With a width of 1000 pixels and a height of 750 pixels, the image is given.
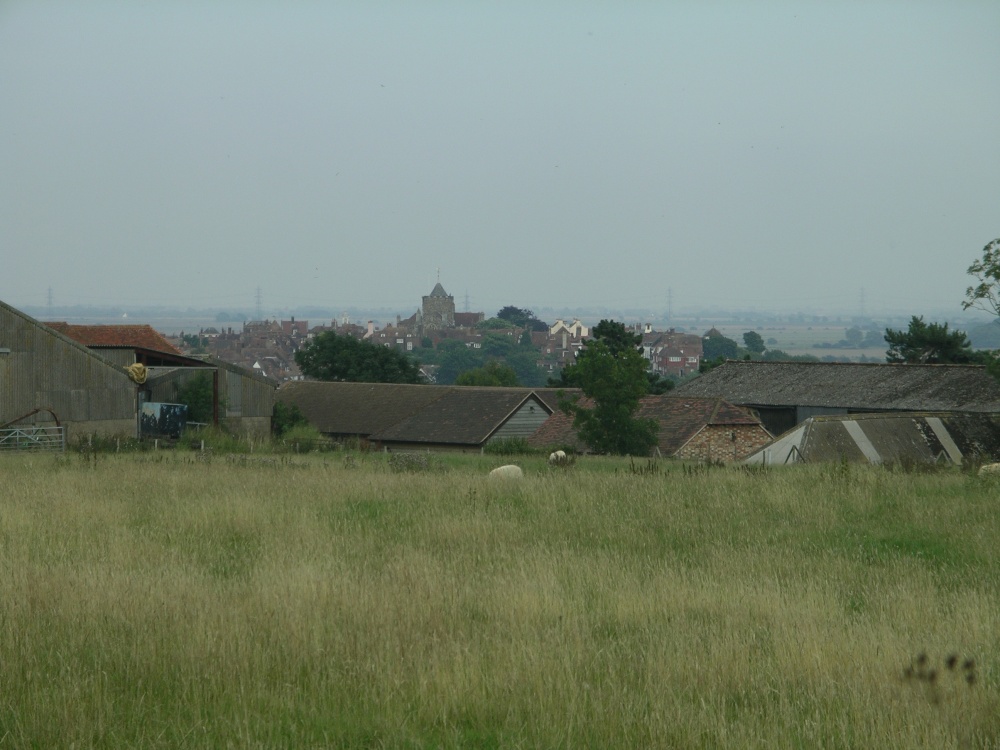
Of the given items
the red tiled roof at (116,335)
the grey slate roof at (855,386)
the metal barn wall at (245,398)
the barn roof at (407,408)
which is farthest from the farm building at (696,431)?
the red tiled roof at (116,335)

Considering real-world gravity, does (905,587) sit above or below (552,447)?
above

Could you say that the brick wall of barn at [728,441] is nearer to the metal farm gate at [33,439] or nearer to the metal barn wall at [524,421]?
the metal barn wall at [524,421]

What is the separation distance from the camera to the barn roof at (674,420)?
4844cm

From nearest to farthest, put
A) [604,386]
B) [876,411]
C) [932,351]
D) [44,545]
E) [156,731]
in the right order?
[156,731], [44,545], [604,386], [876,411], [932,351]

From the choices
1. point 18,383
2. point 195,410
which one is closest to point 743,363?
point 195,410

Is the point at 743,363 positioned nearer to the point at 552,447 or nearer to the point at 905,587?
the point at 552,447

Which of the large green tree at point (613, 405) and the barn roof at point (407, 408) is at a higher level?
the large green tree at point (613, 405)

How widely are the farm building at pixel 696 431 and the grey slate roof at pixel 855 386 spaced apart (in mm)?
10363

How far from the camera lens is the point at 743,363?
6925 centimetres

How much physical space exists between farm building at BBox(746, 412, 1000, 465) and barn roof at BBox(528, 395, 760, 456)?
869 centimetres

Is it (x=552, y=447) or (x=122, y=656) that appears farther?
(x=552, y=447)

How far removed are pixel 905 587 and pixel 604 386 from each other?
3581cm

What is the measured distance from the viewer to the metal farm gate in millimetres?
33000

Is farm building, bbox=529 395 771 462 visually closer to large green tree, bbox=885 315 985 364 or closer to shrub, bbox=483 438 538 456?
shrub, bbox=483 438 538 456
